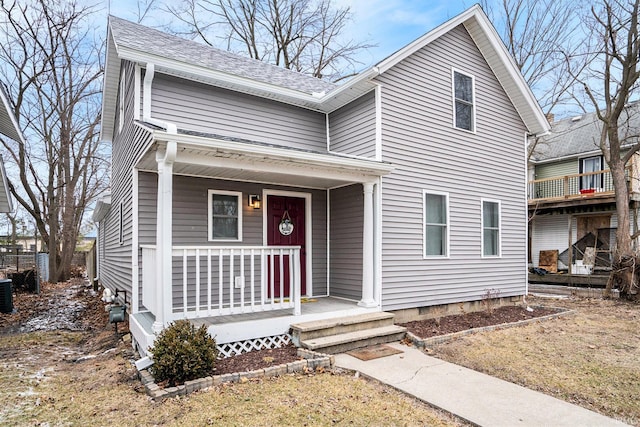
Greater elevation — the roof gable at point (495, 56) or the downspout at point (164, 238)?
the roof gable at point (495, 56)

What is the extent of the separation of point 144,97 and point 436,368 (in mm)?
6199

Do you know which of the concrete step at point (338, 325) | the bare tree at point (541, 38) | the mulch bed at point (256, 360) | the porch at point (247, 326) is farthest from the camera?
the bare tree at point (541, 38)

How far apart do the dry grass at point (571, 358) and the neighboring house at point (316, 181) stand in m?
1.61

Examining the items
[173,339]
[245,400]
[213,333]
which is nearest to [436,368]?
[245,400]

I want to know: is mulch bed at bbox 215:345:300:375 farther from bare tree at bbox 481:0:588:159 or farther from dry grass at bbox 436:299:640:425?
bare tree at bbox 481:0:588:159

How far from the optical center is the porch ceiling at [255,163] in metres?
5.08

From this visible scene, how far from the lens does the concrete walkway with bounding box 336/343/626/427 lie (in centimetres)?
368

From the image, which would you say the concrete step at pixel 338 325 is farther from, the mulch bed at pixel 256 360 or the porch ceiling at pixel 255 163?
the porch ceiling at pixel 255 163

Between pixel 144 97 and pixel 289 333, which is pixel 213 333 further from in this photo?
pixel 144 97

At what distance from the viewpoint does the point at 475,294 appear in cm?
888

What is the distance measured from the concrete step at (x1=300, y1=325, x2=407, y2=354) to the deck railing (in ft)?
43.2

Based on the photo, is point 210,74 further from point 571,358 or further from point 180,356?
point 571,358

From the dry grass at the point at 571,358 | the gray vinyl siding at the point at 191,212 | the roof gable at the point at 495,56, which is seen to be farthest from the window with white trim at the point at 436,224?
the roof gable at the point at 495,56

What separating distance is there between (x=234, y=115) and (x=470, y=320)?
632cm
